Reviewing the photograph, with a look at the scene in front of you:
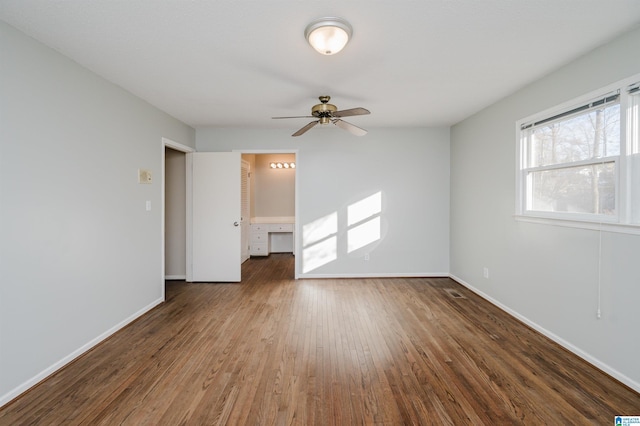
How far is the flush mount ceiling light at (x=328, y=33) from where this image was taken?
1.84 m

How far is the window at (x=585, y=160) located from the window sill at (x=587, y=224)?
0.12ft

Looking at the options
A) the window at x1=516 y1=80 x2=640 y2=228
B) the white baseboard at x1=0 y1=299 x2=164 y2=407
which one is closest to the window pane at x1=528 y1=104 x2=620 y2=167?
the window at x1=516 y1=80 x2=640 y2=228

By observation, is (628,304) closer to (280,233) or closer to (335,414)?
(335,414)

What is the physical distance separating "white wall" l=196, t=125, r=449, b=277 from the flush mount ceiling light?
260 cm

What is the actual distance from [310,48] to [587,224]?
2.65 meters

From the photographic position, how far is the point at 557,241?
2629mm

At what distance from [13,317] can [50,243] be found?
0.54 meters

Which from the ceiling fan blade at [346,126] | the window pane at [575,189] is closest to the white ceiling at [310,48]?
the ceiling fan blade at [346,126]

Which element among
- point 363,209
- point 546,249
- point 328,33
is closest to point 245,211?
point 363,209

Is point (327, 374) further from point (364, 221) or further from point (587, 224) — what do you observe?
point (364, 221)

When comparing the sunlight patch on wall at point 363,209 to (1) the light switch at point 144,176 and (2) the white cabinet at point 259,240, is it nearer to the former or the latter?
(2) the white cabinet at point 259,240

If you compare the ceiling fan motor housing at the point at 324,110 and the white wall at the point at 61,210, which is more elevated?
the ceiling fan motor housing at the point at 324,110

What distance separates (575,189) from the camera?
252 cm

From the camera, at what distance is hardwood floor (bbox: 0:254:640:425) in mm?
1723
